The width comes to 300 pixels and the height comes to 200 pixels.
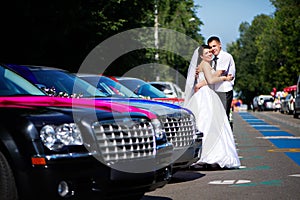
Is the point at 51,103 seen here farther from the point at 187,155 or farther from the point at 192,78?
the point at 192,78

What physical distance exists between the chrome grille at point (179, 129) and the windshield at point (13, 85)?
1.80 metres

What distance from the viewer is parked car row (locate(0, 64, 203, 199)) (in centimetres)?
561

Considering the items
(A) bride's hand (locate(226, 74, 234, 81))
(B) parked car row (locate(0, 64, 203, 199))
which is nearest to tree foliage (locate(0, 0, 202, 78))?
(A) bride's hand (locate(226, 74, 234, 81))

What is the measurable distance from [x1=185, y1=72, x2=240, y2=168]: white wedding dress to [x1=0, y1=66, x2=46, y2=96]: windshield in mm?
4684

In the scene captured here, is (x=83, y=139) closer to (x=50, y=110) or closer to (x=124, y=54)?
(x=50, y=110)

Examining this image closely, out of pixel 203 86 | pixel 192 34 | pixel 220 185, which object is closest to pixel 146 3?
pixel 203 86

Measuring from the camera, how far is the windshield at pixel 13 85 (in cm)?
702

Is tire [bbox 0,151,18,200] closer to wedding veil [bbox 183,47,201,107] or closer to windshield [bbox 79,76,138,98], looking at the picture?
windshield [bbox 79,76,138,98]

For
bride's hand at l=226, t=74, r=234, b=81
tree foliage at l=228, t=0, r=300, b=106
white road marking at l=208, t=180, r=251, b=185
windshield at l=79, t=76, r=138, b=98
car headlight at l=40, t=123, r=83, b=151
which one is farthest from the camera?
tree foliage at l=228, t=0, r=300, b=106

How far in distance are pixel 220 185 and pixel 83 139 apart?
3806 mm

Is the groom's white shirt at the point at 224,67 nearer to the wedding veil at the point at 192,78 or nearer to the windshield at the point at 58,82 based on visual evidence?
the wedding veil at the point at 192,78

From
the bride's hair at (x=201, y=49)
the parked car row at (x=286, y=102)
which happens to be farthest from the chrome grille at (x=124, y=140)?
the parked car row at (x=286, y=102)

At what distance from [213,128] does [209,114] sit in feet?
0.87

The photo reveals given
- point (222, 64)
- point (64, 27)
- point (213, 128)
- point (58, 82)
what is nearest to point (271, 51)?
point (64, 27)
